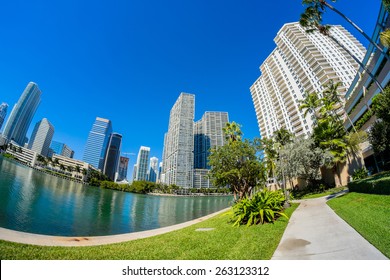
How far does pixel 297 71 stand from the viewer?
74.1 meters

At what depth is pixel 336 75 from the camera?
6325cm

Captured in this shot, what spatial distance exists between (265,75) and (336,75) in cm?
3309

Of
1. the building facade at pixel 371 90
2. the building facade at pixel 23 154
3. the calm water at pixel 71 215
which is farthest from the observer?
the building facade at pixel 23 154

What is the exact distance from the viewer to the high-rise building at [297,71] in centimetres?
6606

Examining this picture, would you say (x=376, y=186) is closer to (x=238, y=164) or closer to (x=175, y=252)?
(x=238, y=164)

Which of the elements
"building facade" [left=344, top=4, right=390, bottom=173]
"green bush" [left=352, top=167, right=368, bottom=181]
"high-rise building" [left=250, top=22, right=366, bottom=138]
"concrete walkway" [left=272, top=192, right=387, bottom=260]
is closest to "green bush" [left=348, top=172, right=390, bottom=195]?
"concrete walkway" [left=272, top=192, right=387, bottom=260]

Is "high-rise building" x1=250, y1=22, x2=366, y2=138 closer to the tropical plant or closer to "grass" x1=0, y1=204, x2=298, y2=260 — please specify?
the tropical plant

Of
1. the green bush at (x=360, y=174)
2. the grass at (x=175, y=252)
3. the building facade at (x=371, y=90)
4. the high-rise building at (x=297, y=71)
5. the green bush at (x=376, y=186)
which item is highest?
the high-rise building at (x=297, y=71)

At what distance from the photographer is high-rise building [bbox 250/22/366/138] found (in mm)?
66062

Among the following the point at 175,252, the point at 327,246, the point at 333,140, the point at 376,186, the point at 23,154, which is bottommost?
the point at 175,252

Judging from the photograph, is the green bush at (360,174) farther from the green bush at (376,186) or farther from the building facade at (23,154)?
the building facade at (23,154)

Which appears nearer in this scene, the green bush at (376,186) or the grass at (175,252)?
the grass at (175,252)

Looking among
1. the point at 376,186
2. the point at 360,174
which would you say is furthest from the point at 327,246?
the point at 360,174

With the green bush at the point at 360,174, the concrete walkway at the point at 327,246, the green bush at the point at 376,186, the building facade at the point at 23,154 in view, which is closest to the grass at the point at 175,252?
the concrete walkway at the point at 327,246
